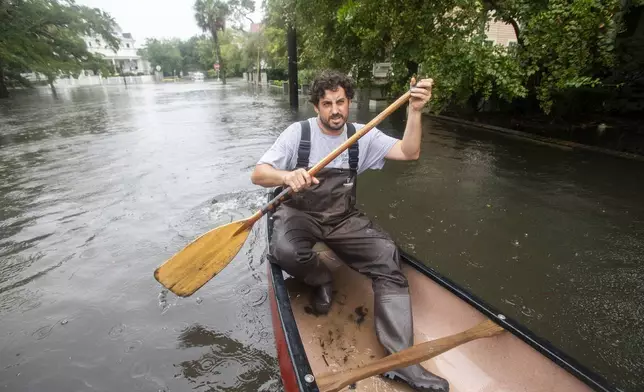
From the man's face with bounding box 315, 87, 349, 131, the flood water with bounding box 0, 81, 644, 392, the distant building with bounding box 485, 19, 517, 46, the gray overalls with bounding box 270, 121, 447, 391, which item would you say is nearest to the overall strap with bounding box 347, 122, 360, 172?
the gray overalls with bounding box 270, 121, 447, 391

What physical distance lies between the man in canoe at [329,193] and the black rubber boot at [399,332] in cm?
7

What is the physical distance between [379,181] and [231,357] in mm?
4951

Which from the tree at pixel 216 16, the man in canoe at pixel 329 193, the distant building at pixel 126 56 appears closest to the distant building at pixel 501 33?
the man in canoe at pixel 329 193

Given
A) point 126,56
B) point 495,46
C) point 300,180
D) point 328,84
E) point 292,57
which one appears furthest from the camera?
point 126,56

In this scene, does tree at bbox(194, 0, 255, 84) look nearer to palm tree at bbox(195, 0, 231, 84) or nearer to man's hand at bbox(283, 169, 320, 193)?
palm tree at bbox(195, 0, 231, 84)

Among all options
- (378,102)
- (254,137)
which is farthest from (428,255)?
(378,102)

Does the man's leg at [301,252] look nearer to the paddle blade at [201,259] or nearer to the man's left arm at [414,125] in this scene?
the paddle blade at [201,259]

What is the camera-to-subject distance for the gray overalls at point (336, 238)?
2.66 m

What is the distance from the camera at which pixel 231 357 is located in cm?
298

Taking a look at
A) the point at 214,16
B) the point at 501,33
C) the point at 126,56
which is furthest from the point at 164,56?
the point at 501,33

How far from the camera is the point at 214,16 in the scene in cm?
6016

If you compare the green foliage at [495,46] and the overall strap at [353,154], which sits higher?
the green foliage at [495,46]

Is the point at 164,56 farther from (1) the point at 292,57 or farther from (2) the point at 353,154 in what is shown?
(2) the point at 353,154

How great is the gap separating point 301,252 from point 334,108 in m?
1.14
